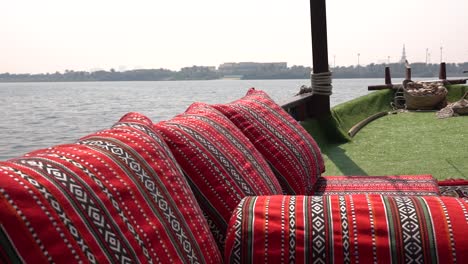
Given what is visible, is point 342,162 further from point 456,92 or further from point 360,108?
point 456,92

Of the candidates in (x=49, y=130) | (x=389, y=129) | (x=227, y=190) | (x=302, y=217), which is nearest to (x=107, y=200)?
(x=302, y=217)

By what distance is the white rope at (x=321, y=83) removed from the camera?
14.9 ft

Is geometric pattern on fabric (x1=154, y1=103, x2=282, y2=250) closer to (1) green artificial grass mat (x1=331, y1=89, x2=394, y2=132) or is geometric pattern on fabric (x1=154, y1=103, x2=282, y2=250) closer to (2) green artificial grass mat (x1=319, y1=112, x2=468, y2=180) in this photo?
(2) green artificial grass mat (x1=319, y1=112, x2=468, y2=180)

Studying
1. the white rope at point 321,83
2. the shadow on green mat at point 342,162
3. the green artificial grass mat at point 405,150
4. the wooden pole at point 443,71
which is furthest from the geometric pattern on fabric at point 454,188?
the wooden pole at point 443,71

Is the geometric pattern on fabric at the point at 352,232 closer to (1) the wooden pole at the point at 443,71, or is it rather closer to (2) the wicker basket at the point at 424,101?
(2) the wicker basket at the point at 424,101

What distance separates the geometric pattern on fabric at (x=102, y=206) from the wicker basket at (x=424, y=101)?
6.45 m

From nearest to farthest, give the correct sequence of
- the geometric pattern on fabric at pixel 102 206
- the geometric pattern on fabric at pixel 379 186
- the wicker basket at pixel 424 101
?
the geometric pattern on fabric at pixel 102 206, the geometric pattern on fabric at pixel 379 186, the wicker basket at pixel 424 101

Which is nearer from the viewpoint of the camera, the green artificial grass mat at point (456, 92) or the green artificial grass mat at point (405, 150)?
the green artificial grass mat at point (405, 150)

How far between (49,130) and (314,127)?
11104mm

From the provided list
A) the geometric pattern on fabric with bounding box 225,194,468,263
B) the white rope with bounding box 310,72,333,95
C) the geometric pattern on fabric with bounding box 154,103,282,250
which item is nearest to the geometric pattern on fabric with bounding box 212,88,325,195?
the geometric pattern on fabric with bounding box 154,103,282,250

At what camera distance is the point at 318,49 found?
4574mm

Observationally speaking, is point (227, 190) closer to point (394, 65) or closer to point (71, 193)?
point (71, 193)

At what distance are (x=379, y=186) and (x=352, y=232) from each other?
128 centimetres

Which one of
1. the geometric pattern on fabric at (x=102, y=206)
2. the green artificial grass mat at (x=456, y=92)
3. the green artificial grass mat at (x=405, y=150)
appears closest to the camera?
the geometric pattern on fabric at (x=102, y=206)
